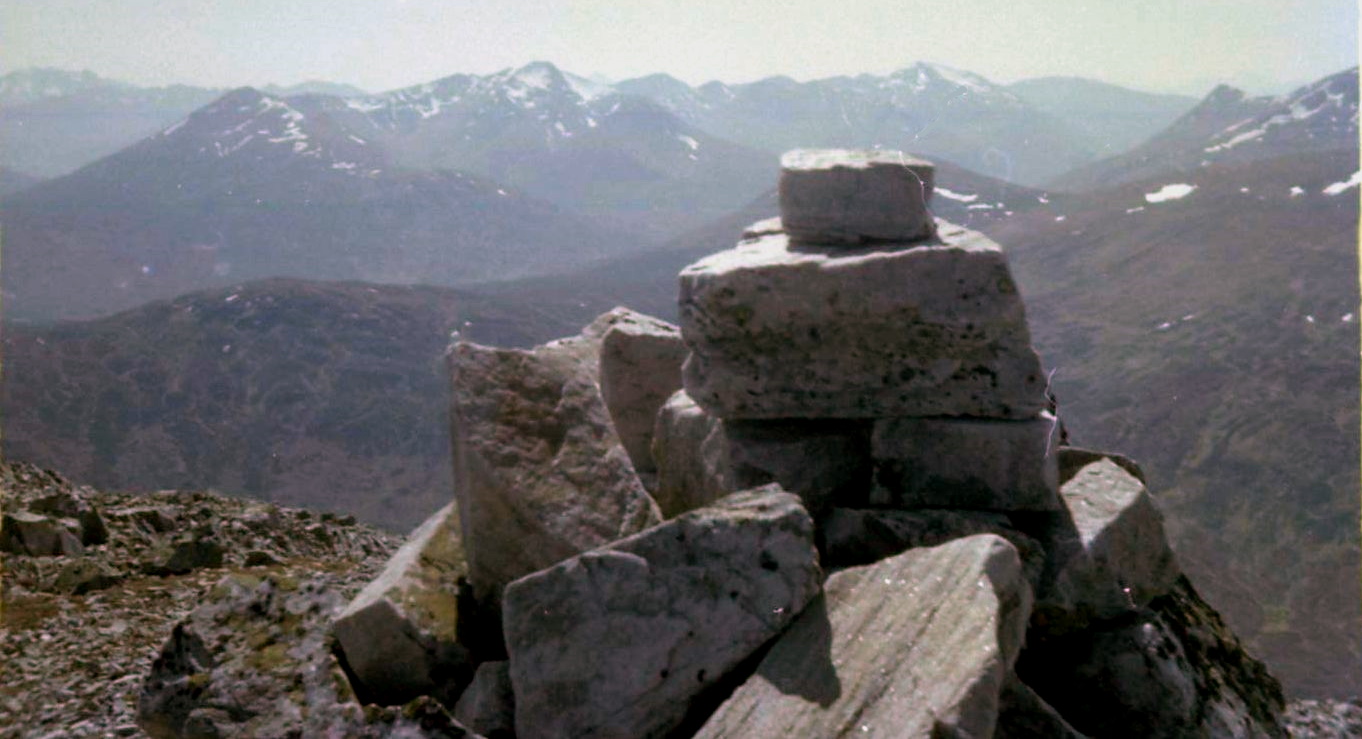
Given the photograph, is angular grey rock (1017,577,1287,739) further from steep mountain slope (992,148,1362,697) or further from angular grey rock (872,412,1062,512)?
steep mountain slope (992,148,1362,697)

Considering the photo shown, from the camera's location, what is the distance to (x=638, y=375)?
8766mm

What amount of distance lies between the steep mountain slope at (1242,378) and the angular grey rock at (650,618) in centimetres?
6642

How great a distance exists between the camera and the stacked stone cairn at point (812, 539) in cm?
513

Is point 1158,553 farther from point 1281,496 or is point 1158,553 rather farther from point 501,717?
point 1281,496

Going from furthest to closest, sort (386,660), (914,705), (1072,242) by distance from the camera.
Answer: (1072,242)
(386,660)
(914,705)

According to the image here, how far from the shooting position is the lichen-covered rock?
5324 millimetres

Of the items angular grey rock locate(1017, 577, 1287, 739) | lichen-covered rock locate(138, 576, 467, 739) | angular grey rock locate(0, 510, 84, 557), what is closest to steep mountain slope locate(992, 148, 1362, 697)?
angular grey rock locate(1017, 577, 1287, 739)

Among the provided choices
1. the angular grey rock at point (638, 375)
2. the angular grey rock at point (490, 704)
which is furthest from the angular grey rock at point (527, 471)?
the angular grey rock at point (638, 375)

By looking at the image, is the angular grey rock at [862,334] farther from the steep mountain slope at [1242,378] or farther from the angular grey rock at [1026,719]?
the steep mountain slope at [1242,378]

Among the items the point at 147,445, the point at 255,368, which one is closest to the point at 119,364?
the point at 255,368

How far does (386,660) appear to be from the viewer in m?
5.87

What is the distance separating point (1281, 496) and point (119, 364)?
6345 inches

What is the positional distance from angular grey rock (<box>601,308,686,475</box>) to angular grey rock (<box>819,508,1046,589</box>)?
2739 mm

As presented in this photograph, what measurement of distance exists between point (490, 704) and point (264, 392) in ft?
551
